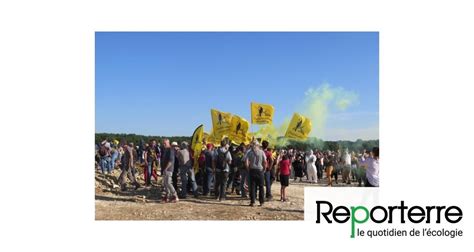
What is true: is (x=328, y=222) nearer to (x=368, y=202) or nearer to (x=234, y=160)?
(x=368, y=202)

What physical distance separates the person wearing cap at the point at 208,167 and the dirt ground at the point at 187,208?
0.99 feet

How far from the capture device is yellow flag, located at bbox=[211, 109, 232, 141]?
1543cm

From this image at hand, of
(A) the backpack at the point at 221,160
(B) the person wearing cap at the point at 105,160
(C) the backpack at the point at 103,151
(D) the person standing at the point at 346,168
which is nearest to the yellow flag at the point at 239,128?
(A) the backpack at the point at 221,160

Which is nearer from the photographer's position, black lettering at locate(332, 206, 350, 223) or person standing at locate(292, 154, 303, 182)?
black lettering at locate(332, 206, 350, 223)

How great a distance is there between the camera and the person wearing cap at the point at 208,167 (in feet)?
46.5

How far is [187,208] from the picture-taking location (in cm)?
1270

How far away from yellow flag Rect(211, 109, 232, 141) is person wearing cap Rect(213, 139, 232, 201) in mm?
1460

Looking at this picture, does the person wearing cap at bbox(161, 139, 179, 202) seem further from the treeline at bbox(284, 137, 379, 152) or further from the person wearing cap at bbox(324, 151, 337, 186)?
the treeline at bbox(284, 137, 379, 152)

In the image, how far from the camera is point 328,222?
32.8 feet

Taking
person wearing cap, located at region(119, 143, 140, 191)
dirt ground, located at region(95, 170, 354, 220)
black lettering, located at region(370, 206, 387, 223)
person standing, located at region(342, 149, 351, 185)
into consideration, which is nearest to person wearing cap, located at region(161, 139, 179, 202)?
dirt ground, located at region(95, 170, 354, 220)

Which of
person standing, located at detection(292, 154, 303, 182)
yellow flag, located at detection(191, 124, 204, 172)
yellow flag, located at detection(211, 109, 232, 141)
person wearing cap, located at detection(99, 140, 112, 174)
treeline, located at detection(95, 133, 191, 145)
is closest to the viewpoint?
yellow flag, located at detection(191, 124, 204, 172)

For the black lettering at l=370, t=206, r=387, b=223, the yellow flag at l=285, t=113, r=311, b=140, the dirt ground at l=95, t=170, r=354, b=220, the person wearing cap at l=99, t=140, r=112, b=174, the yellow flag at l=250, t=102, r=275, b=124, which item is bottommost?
the dirt ground at l=95, t=170, r=354, b=220

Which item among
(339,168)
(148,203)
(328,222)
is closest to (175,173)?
(148,203)

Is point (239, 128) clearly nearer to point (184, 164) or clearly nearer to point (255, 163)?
point (184, 164)
